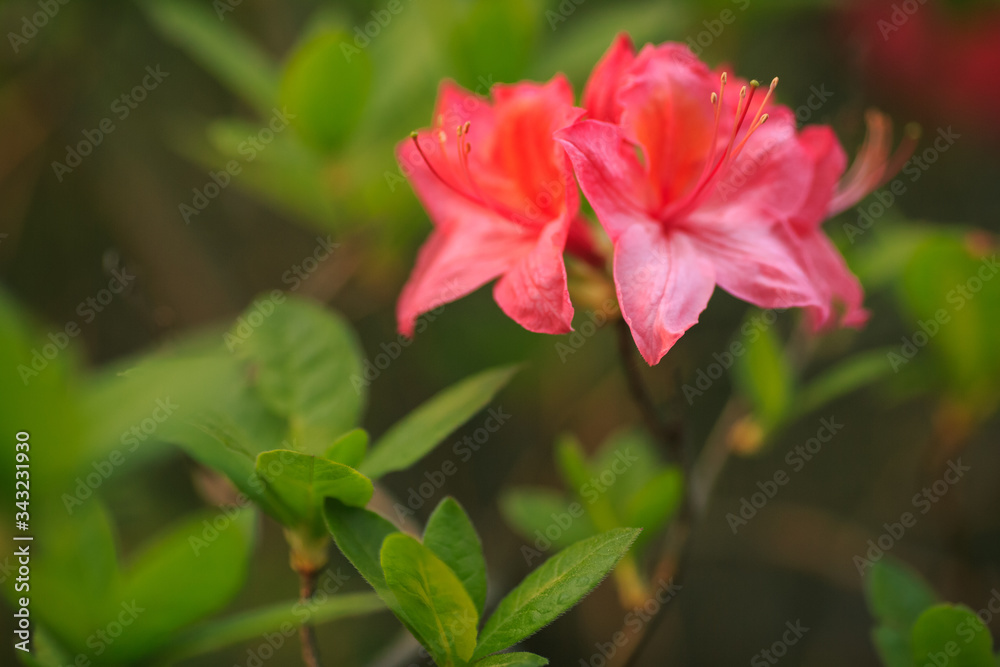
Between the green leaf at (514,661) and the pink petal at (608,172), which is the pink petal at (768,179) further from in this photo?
the green leaf at (514,661)

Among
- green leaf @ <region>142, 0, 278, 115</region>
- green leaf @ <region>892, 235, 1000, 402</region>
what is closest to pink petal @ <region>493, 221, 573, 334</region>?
green leaf @ <region>892, 235, 1000, 402</region>

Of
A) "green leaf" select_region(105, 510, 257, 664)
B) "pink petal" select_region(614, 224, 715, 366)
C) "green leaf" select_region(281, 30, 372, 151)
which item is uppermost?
"green leaf" select_region(281, 30, 372, 151)

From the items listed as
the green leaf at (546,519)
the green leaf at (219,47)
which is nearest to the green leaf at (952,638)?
the green leaf at (546,519)

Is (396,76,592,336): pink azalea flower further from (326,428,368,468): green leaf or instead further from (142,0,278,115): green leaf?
(142,0,278,115): green leaf

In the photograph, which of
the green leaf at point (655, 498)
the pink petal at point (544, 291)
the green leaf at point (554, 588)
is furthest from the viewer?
the green leaf at point (655, 498)

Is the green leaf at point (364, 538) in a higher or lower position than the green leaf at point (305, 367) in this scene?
lower

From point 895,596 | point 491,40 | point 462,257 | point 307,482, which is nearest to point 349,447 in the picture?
point 307,482
